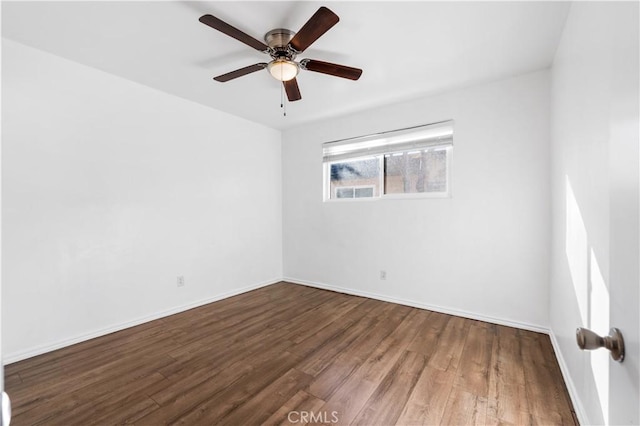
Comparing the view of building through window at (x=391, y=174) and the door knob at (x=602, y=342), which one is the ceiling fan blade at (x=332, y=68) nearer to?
the view of building through window at (x=391, y=174)

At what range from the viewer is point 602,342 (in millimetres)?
663

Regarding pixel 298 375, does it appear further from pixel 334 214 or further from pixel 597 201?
pixel 334 214

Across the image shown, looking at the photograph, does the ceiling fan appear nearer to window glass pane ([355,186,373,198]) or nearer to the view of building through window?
the view of building through window

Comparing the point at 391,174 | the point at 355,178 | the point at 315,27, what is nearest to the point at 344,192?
the point at 355,178

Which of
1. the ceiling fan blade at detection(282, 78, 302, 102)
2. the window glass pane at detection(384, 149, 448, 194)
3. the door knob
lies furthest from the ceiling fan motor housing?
the door knob

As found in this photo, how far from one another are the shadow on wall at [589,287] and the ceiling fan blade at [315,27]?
176 centimetres

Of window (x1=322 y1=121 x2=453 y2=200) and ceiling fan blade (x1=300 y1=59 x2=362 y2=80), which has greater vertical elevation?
ceiling fan blade (x1=300 y1=59 x2=362 y2=80)

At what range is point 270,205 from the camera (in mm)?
4262

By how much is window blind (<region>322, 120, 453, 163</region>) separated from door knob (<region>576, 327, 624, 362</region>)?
2.63 metres

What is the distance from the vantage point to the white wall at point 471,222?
8.42 ft

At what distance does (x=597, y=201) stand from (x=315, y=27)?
1.71m

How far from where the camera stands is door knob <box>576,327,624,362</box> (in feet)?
2.15

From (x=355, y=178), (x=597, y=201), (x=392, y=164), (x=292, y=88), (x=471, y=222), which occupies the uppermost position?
(x=292, y=88)

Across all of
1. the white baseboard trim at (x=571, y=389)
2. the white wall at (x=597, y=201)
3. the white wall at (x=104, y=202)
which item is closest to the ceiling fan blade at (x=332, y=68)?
the white wall at (x=597, y=201)
